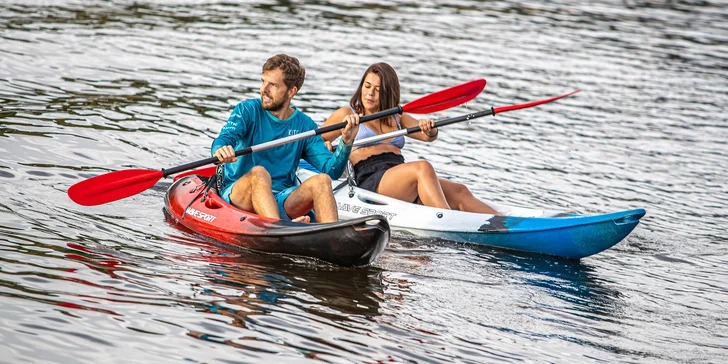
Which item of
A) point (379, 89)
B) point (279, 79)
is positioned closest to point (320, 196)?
point (279, 79)

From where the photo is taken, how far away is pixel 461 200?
775cm

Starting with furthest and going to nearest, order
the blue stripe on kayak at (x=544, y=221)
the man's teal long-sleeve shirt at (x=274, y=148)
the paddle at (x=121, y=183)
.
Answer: the blue stripe on kayak at (x=544, y=221), the paddle at (x=121, y=183), the man's teal long-sleeve shirt at (x=274, y=148)

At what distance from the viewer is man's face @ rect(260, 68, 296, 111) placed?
6.32 meters

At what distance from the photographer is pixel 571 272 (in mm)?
6930

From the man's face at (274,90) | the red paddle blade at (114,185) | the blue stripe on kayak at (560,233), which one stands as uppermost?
the man's face at (274,90)

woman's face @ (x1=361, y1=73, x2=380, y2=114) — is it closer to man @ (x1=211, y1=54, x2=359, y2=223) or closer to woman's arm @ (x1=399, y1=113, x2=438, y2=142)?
woman's arm @ (x1=399, y1=113, x2=438, y2=142)

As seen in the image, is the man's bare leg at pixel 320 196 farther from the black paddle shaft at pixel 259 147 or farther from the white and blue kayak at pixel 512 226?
the white and blue kayak at pixel 512 226

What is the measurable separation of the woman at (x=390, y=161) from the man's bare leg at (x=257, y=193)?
48.6 inches

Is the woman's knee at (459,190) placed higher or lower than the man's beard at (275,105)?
lower

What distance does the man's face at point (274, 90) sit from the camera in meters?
6.32

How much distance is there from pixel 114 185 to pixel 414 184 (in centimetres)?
234

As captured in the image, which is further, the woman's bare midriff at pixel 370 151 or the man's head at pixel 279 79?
the woman's bare midriff at pixel 370 151

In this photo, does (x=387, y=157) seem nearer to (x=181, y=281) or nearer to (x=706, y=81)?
(x=181, y=281)

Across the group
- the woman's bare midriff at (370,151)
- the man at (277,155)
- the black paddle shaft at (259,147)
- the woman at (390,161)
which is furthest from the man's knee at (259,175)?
the woman's bare midriff at (370,151)
